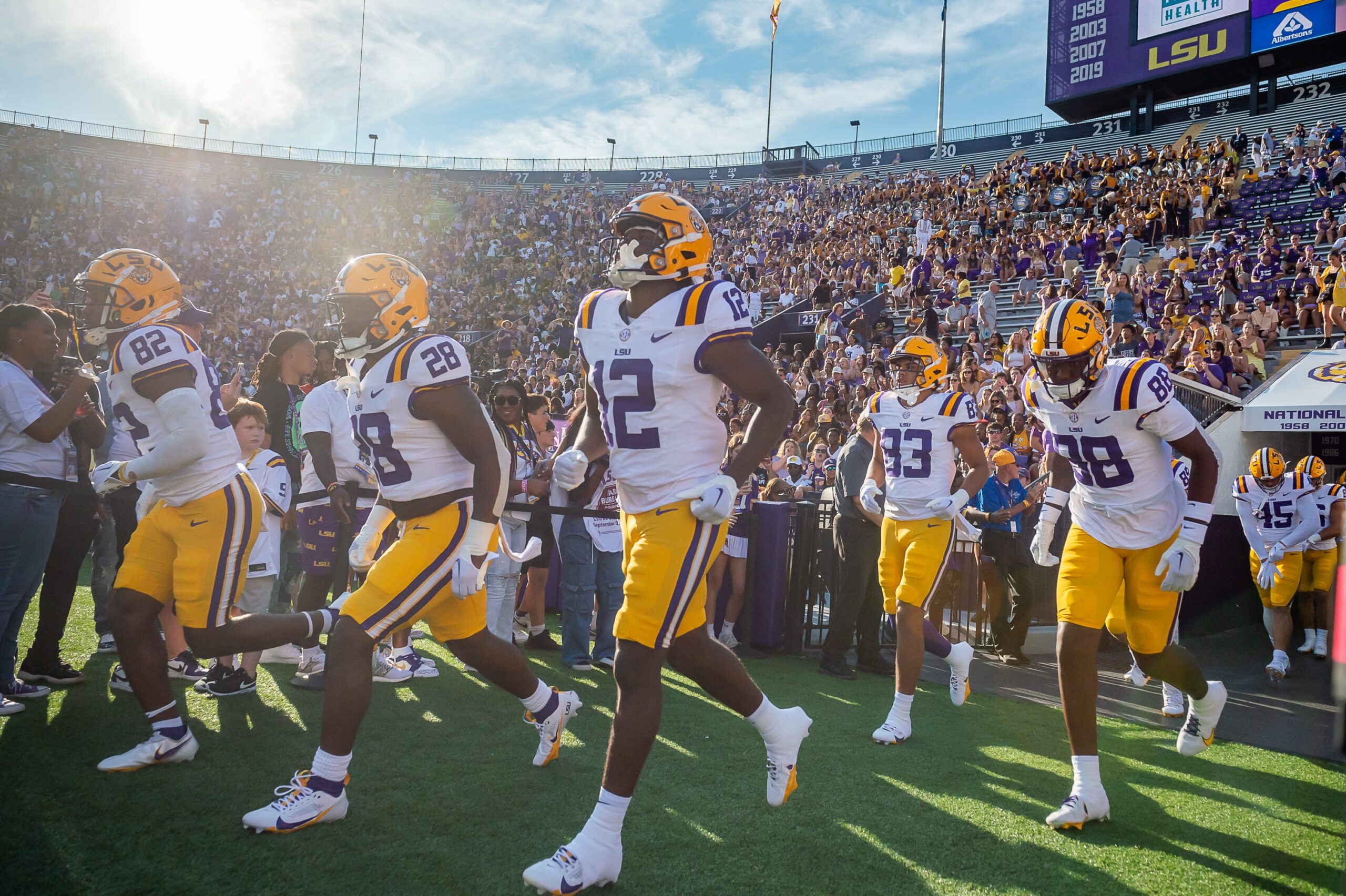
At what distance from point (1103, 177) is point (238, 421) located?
2295cm

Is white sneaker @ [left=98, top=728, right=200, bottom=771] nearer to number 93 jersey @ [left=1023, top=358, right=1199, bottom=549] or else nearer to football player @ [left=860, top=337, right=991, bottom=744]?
football player @ [left=860, top=337, right=991, bottom=744]

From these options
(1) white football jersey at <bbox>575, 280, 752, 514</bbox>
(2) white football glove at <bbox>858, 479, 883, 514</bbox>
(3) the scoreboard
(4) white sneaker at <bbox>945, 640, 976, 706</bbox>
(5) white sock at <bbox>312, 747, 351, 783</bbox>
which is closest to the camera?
(1) white football jersey at <bbox>575, 280, 752, 514</bbox>

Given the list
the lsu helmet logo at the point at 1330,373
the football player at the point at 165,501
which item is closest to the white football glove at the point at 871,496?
the football player at the point at 165,501

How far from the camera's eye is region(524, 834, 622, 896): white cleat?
9.11 ft

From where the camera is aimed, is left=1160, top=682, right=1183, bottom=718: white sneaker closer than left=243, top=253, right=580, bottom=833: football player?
No

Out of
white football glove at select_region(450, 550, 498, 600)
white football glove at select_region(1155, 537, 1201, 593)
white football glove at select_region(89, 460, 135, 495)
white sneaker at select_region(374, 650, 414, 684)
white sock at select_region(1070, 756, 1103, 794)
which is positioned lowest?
white sneaker at select_region(374, 650, 414, 684)

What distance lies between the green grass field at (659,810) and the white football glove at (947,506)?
1290mm

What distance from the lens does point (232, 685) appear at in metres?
4.97

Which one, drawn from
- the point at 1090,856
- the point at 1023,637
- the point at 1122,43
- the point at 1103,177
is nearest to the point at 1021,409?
the point at 1023,637

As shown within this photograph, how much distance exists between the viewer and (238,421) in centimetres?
526

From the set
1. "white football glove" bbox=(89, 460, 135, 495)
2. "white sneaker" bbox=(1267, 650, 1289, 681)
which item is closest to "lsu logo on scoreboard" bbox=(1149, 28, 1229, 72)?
"white sneaker" bbox=(1267, 650, 1289, 681)

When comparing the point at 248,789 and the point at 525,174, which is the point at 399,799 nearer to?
the point at 248,789

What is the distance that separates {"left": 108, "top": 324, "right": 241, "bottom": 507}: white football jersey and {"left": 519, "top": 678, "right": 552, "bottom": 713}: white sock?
5.56 ft

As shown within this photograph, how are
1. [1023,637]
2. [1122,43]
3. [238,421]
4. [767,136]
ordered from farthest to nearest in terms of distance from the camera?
[767,136] < [1122,43] < [1023,637] < [238,421]
